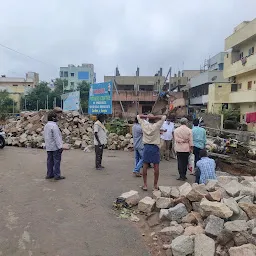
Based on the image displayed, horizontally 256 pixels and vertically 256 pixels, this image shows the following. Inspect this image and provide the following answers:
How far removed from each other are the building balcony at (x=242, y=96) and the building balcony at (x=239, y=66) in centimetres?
182

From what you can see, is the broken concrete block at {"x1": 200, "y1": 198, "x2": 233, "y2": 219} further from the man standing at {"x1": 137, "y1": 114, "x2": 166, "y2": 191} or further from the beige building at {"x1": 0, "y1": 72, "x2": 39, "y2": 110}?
the beige building at {"x1": 0, "y1": 72, "x2": 39, "y2": 110}

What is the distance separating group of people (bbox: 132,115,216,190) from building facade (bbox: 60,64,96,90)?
225ft

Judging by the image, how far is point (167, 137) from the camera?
1015 centimetres

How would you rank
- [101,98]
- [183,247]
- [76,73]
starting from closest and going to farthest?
[183,247] → [101,98] → [76,73]

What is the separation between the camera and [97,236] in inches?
173

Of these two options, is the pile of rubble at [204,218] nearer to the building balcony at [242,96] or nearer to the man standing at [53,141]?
the man standing at [53,141]

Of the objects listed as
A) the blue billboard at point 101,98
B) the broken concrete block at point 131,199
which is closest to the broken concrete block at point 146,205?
the broken concrete block at point 131,199

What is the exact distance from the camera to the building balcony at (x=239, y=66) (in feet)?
83.6

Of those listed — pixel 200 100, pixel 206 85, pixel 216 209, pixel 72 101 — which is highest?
pixel 206 85

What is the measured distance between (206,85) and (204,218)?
109 ft

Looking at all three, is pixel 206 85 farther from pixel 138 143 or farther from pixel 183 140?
pixel 183 140

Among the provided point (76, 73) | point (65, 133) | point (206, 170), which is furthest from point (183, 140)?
point (76, 73)

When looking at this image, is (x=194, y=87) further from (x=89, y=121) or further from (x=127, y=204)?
(x=127, y=204)

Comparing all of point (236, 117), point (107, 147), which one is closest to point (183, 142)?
point (107, 147)
